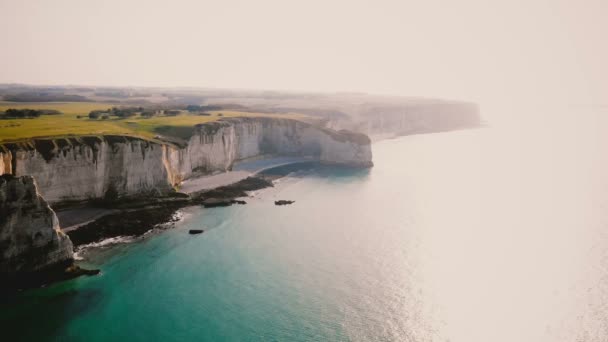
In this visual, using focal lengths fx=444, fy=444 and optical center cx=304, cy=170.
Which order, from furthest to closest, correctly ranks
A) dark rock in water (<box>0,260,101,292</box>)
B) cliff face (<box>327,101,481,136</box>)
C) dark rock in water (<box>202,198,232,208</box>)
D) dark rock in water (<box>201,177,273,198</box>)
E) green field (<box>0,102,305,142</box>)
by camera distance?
cliff face (<box>327,101,481,136</box>) → dark rock in water (<box>201,177,273,198</box>) → dark rock in water (<box>202,198,232,208</box>) → green field (<box>0,102,305,142</box>) → dark rock in water (<box>0,260,101,292</box>)

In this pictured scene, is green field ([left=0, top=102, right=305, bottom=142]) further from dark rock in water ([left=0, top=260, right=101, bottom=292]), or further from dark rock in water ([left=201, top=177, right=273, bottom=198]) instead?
dark rock in water ([left=0, top=260, right=101, bottom=292])

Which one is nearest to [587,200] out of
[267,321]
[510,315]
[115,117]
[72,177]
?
[510,315]

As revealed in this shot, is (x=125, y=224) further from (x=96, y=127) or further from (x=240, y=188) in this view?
(x=240, y=188)

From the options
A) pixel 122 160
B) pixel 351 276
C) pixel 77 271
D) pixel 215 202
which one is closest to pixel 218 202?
pixel 215 202

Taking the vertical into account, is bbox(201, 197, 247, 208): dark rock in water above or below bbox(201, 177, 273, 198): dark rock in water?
below

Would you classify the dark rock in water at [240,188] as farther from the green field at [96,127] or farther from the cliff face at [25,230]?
the cliff face at [25,230]

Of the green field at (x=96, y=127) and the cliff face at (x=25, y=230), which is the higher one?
the green field at (x=96, y=127)

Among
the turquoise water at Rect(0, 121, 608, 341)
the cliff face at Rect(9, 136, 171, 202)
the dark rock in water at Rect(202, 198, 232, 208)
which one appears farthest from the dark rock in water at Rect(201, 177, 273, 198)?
the cliff face at Rect(9, 136, 171, 202)

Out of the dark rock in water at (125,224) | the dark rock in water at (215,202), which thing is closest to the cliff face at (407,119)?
the dark rock in water at (215,202)
